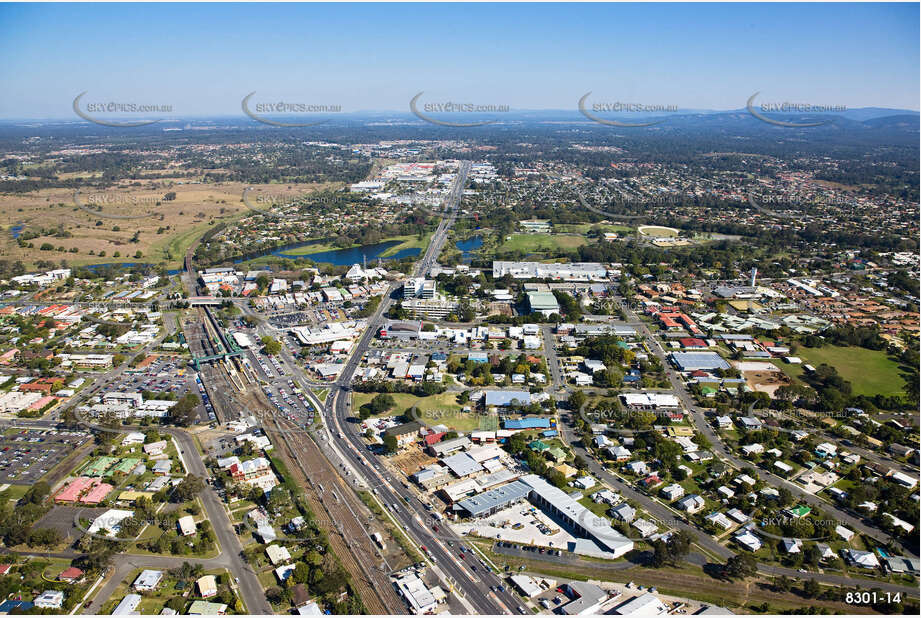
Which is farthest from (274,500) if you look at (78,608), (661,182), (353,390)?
(661,182)

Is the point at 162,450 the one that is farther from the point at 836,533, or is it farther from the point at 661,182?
the point at 661,182

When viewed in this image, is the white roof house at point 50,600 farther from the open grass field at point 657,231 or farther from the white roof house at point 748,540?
the open grass field at point 657,231

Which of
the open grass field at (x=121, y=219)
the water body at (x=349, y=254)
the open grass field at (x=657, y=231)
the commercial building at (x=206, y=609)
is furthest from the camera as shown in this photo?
the open grass field at (x=657, y=231)

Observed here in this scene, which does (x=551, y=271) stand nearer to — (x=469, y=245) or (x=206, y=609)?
(x=469, y=245)

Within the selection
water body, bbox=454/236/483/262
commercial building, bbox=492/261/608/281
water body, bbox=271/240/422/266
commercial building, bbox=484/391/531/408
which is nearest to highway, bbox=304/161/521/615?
commercial building, bbox=484/391/531/408

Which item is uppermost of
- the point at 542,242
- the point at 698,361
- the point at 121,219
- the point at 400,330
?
the point at 121,219

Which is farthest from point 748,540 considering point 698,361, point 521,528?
point 698,361

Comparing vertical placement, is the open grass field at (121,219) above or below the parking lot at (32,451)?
above

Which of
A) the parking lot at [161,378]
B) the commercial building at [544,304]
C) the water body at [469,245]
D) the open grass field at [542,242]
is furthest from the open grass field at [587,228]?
the parking lot at [161,378]
